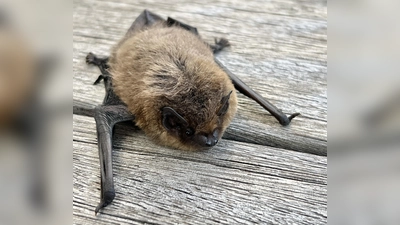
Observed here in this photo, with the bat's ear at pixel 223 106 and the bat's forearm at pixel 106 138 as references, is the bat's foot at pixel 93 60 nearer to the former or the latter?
the bat's forearm at pixel 106 138

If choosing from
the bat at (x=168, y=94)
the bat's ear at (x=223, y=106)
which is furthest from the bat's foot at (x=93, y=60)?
the bat's ear at (x=223, y=106)

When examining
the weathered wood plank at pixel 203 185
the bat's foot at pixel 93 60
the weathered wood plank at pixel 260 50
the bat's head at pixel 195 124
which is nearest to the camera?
the weathered wood plank at pixel 203 185

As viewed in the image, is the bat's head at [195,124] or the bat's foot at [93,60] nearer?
the bat's head at [195,124]

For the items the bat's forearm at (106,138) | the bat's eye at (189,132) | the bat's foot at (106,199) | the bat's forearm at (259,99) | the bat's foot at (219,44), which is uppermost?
the bat's foot at (219,44)
